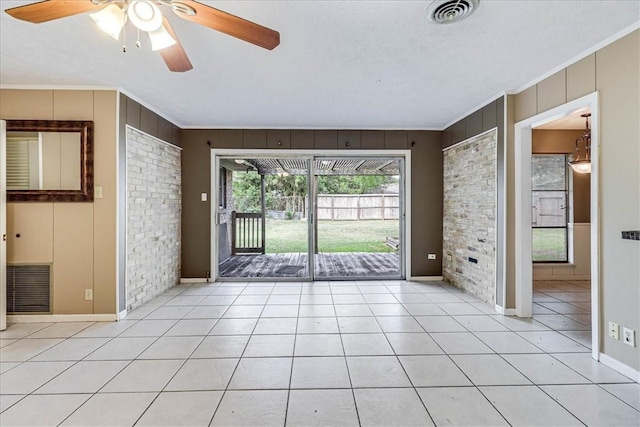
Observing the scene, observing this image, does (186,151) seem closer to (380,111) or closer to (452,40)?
(380,111)

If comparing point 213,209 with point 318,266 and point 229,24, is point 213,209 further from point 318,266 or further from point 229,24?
point 229,24

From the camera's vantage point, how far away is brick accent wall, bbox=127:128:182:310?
3.45 meters

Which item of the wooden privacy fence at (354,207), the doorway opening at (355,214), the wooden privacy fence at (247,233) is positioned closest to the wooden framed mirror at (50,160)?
the wooden privacy fence at (247,233)

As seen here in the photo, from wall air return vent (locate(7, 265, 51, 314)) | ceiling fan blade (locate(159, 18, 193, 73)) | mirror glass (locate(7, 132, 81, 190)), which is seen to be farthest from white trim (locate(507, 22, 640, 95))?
wall air return vent (locate(7, 265, 51, 314))

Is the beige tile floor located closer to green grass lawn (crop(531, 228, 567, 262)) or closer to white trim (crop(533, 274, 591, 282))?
white trim (crop(533, 274, 591, 282))

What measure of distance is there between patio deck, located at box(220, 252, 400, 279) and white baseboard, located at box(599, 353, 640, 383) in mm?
2812

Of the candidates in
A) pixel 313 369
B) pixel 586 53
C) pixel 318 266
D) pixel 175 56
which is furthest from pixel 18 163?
pixel 586 53

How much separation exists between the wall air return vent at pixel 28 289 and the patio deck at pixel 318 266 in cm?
224

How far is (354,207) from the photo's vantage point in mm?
6812

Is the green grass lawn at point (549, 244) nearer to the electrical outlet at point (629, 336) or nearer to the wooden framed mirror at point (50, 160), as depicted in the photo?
the electrical outlet at point (629, 336)

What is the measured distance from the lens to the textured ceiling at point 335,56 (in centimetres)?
193

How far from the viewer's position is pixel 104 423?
65.7 inches

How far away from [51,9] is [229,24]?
2.92 feet

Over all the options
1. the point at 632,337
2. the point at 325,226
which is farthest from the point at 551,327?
the point at 325,226
